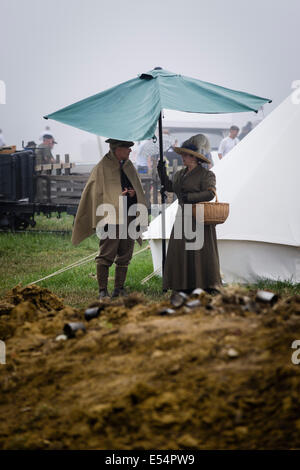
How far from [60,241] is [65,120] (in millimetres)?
5310

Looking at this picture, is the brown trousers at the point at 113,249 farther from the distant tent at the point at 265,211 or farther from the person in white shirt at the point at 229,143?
the person in white shirt at the point at 229,143

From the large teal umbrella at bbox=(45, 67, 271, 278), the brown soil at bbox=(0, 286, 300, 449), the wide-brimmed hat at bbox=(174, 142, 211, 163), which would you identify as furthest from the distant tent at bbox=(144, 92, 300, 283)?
the brown soil at bbox=(0, 286, 300, 449)

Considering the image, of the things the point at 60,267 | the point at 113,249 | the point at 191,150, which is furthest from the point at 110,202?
the point at 60,267

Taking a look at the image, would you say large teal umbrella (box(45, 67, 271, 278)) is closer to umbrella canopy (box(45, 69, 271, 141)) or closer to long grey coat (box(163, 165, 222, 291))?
umbrella canopy (box(45, 69, 271, 141))

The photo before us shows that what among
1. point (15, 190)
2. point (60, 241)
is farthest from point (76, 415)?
point (15, 190)

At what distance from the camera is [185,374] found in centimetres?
262

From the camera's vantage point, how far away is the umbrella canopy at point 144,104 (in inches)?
211

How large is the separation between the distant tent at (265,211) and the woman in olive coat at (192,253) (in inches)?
41.5

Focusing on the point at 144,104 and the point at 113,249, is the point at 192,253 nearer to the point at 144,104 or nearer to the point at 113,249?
the point at 113,249

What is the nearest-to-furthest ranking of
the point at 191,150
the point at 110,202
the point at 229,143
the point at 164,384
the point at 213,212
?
the point at 164,384, the point at 213,212, the point at 191,150, the point at 110,202, the point at 229,143

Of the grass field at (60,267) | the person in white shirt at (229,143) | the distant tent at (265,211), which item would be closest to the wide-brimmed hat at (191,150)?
the distant tent at (265,211)

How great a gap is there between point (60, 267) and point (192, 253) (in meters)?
3.03

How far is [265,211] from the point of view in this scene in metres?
6.94
